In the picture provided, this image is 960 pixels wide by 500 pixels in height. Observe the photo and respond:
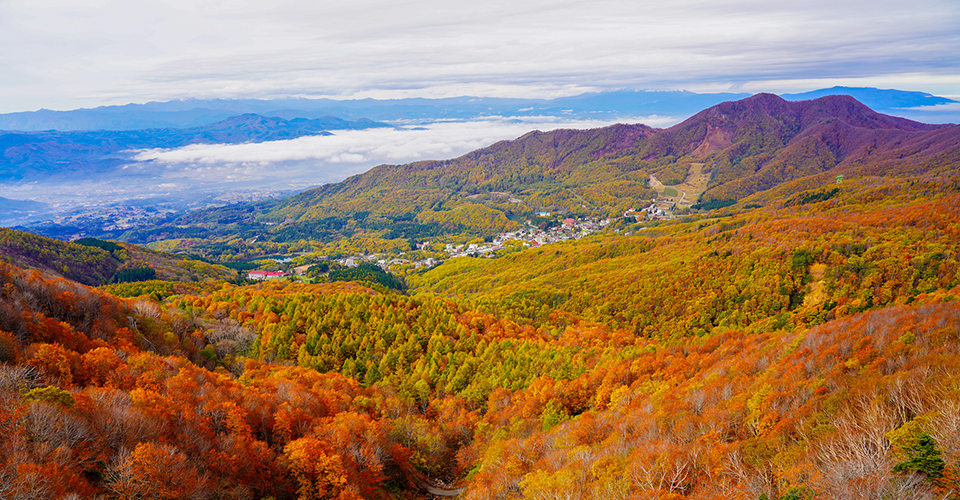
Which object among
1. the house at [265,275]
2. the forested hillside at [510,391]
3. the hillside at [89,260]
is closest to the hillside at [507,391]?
the forested hillside at [510,391]

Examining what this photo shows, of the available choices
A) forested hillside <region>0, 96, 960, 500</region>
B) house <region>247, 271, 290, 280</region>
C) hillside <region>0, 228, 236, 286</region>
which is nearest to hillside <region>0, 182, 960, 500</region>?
forested hillside <region>0, 96, 960, 500</region>

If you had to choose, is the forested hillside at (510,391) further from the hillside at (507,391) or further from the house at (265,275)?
the house at (265,275)

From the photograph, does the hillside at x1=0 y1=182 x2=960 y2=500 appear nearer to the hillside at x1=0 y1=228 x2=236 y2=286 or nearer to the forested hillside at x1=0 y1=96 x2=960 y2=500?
the forested hillside at x1=0 y1=96 x2=960 y2=500

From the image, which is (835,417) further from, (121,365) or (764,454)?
(121,365)

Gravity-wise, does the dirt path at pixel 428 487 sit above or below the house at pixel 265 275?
above

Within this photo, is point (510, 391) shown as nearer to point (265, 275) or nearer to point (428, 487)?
point (428, 487)

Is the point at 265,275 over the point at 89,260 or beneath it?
beneath

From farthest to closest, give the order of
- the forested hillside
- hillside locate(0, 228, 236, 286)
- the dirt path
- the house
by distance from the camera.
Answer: the house
hillside locate(0, 228, 236, 286)
the dirt path
the forested hillside

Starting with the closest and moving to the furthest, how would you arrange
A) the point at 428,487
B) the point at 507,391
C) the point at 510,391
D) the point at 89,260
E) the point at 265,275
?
the point at 428,487 → the point at 507,391 → the point at 510,391 → the point at 89,260 → the point at 265,275

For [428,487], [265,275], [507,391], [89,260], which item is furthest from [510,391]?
[89,260]
